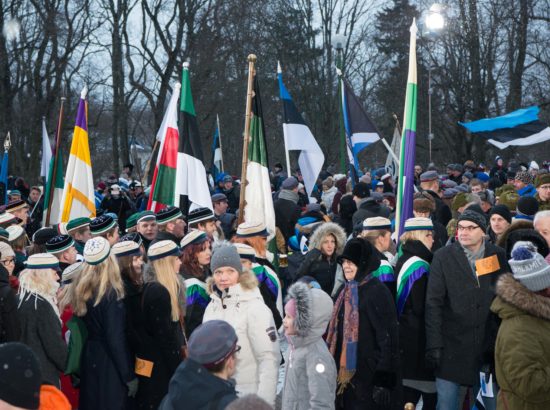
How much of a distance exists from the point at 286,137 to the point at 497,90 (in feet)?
81.7

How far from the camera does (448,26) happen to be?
32219 millimetres

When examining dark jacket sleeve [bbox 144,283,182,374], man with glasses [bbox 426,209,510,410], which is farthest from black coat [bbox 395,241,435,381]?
dark jacket sleeve [bbox 144,283,182,374]

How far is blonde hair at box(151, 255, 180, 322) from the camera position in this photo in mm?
5910

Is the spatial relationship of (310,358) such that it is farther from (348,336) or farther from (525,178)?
(525,178)

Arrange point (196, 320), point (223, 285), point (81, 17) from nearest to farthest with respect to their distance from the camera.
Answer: point (223, 285), point (196, 320), point (81, 17)

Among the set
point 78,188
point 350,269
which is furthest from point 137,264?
point 78,188

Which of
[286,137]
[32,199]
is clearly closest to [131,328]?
[286,137]

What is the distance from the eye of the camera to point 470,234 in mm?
6180

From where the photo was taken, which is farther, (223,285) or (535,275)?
(223,285)

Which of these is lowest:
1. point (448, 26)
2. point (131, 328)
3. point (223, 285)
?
point (131, 328)

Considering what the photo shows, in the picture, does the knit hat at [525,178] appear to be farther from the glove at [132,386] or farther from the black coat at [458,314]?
the glove at [132,386]

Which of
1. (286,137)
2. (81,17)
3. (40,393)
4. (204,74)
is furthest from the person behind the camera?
(81,17)

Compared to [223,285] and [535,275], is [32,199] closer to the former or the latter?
[223,285]

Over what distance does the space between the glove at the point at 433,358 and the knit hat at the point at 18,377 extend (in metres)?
3.63
